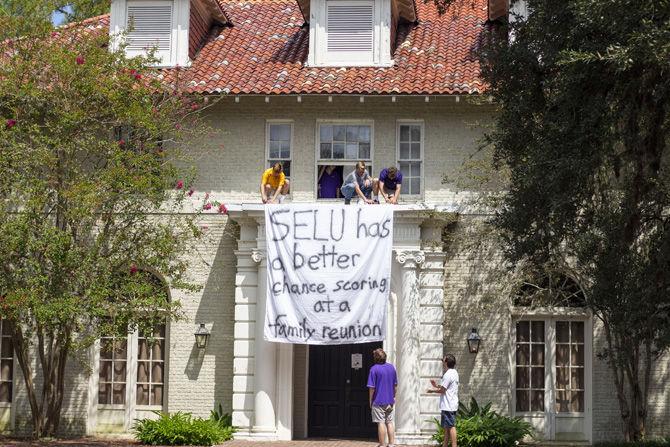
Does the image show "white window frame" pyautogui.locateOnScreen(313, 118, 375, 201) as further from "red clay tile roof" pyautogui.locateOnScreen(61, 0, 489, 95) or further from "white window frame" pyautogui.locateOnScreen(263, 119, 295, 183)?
"red clay tile roof" pyautogui.locateOnScreen(61, 0, 489, 95)

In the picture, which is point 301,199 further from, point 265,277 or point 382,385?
point 382,385

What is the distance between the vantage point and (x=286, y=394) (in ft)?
71.7

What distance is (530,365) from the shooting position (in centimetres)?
2314

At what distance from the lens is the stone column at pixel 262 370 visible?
21578 millimetres

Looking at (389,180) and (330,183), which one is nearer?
(389,180)

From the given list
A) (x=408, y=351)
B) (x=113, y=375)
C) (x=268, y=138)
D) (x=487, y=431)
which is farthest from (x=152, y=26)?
(x=487, y=431)

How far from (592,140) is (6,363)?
554 inches

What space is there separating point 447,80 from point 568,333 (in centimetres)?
567

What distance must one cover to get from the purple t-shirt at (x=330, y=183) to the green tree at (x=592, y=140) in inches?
252

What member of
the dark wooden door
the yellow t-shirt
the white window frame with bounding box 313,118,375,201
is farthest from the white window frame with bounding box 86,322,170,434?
the white window frame with bounding box 313,118,375,201

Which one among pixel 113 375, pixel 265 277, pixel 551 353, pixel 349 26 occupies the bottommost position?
pixel 113 375

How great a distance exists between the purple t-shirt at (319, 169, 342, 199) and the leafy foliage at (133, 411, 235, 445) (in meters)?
5.09

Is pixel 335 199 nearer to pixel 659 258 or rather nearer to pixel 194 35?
pixel 194 35

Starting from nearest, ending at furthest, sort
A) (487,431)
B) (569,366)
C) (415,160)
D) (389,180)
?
A: (487,431), (389,180), (569,366), (415,160)
